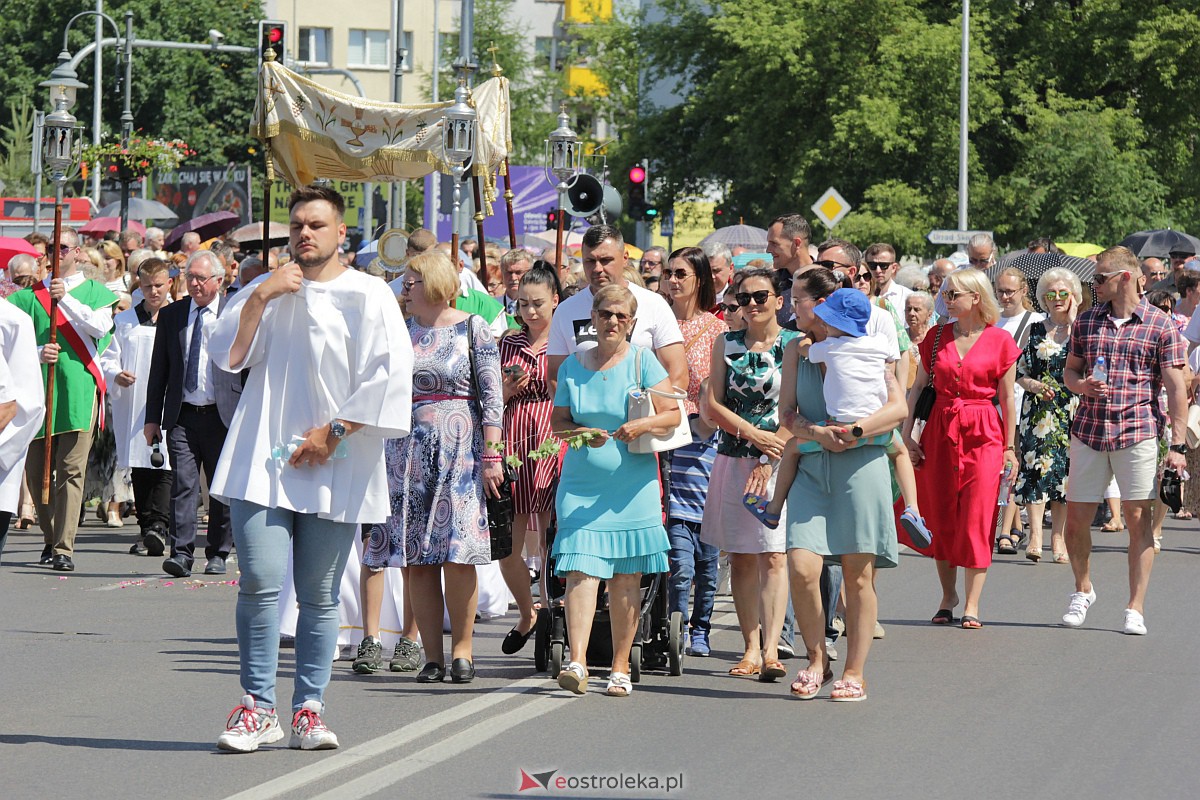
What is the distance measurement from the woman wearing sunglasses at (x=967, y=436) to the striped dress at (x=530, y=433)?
2.24 m

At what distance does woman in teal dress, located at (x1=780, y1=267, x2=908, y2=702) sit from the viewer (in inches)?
349

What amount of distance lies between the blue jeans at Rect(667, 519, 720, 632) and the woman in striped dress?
791mm

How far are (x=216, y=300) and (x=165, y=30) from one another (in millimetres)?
54988

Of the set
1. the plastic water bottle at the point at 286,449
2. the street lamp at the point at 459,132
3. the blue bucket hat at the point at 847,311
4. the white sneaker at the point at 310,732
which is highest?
the street lamp at the point at 459,132

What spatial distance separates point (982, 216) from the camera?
45.3 metres

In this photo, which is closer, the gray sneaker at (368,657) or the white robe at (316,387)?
the white robe at (316,387)

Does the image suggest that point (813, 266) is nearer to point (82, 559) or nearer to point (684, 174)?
point (82, 559)

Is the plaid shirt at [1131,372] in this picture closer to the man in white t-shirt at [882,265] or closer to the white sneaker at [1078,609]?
the white sneaker at [1078,609]

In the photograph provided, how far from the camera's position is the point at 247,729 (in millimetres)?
7496

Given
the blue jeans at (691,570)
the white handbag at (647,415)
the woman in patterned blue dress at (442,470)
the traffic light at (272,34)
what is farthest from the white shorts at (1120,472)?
the traffic light at (272,34)

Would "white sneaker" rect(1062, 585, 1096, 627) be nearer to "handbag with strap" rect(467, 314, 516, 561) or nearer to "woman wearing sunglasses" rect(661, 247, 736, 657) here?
"woman wearing sunglasses" rect(661, 247, 736, 657)

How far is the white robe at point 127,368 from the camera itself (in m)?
16.0

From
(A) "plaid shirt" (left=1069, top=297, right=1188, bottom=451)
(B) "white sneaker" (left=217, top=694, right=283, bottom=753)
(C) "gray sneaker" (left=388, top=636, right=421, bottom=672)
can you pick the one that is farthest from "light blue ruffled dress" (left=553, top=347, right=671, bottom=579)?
(A) "plaid shirt" (left=1069, top=297, right=1188, bottom=451)

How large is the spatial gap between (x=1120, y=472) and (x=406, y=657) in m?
4.32
